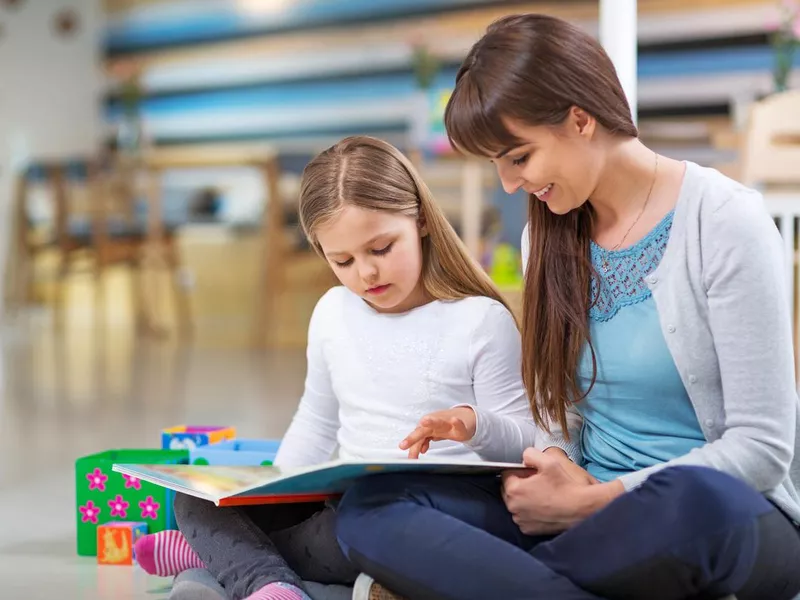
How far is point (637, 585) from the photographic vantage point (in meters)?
1.04

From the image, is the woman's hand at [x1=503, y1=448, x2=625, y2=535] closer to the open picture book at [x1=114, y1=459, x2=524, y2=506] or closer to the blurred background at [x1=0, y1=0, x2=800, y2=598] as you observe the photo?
the open picture book at [x1=114, y1=459, x2=524, y2=506]

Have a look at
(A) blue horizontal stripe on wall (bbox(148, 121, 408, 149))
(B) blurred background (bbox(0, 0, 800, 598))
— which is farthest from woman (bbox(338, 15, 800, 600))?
(A) blue horizontal stripe on wall (bbox(148, 121, 408, 149))

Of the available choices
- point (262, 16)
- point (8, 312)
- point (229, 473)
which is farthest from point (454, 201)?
point (229, 473)

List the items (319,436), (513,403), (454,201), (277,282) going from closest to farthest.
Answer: (513,403) < (319,436) < (277,282) < (454,201)

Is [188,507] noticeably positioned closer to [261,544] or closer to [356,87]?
[261,544]

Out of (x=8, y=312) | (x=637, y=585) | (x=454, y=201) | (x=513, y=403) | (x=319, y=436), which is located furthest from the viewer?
(x=8, y=312)

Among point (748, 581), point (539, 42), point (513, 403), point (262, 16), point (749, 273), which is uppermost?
point (262, 16)

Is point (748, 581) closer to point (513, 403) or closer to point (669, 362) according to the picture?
point (669, 362)

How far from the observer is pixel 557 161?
3.72 ft

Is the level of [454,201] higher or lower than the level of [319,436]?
higher

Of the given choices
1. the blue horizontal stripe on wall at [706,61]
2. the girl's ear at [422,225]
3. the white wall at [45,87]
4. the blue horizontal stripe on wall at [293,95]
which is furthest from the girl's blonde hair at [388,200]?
the white wall at [45,87]

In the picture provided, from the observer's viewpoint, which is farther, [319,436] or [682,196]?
[319,436]

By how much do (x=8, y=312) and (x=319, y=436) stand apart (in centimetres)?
596

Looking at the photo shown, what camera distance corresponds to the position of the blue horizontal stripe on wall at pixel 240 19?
22.0 ft
